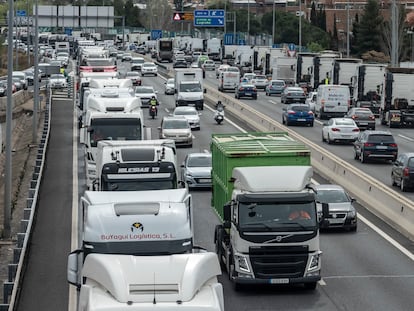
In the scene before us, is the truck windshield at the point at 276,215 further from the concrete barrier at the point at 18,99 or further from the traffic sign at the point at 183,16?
the traffic sign at the point at 183,16

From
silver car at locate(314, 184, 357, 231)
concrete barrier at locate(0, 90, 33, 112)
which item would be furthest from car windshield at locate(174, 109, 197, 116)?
silver car at locate(314, 184, 357, 231)

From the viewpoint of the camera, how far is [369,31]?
441 feet

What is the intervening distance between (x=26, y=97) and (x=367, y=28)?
184 feet

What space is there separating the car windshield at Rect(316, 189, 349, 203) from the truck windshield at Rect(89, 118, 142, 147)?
5856 millimetres

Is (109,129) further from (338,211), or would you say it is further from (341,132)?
(341,132)

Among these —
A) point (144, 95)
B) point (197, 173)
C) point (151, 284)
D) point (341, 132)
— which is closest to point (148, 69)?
point (144, 95)

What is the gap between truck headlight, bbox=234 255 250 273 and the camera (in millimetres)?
22500

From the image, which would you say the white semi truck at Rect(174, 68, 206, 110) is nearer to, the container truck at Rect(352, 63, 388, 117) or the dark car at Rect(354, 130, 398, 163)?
the container truck at Rect(352, 63, 388, 117)

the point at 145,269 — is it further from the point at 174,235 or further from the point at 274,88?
the point at 274,88

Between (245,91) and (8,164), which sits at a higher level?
(8,164)

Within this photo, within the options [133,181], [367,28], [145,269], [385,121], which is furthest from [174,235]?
[367,28]

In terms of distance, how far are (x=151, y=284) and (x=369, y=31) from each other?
407ft

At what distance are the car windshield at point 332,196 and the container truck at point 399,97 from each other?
111ft

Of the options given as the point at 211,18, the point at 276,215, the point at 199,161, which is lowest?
the point at 199,161
